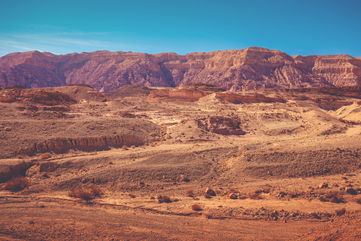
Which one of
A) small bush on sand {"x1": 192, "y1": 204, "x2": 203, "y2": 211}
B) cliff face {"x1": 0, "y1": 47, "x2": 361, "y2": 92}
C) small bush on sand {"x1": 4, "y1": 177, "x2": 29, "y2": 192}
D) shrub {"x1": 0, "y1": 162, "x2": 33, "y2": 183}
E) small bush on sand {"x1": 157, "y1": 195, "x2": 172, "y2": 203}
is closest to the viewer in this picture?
small bush on sand {"x1": 192, "y1": 204, "x2": 203, "y2": 211}

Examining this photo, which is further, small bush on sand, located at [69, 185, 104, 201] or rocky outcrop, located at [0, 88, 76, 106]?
rocky outcrop, located at [0, 88, 76, 106]

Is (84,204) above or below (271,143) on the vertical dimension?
below

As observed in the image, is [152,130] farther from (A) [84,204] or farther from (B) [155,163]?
(A) [84,204]

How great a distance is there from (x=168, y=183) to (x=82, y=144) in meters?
7.78

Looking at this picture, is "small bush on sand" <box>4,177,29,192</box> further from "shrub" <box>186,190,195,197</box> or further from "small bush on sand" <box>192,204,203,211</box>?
"small bush on sand" <box>192,204,203,211</box>

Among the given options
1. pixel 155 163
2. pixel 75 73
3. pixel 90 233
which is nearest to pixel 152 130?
pixel 155 163

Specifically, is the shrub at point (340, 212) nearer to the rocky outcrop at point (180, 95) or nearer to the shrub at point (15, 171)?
the shrub at point (15, 171)

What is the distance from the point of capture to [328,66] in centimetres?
10038

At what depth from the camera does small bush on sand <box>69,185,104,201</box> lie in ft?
36.3

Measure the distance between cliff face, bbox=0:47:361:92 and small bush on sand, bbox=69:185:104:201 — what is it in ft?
268

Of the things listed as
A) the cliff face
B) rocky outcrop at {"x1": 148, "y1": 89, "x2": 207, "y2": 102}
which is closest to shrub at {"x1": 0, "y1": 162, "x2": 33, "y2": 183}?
rocky outcrop at {"x1": 148, "y1": 89, "x2": 207, "y2": 102}

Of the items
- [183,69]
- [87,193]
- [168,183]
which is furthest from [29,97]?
[183,69]

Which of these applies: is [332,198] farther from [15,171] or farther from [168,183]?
[15,171]

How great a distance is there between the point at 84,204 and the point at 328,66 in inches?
4301
